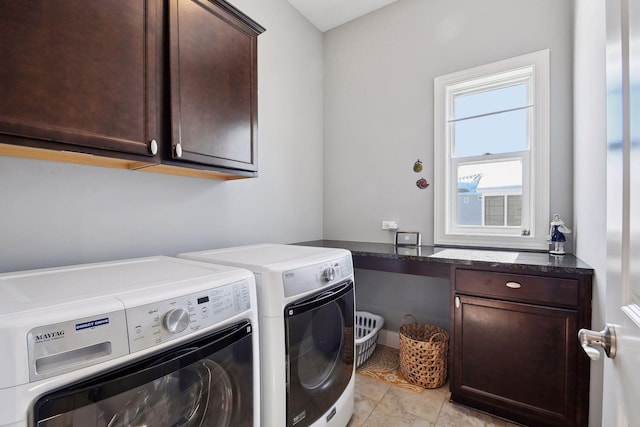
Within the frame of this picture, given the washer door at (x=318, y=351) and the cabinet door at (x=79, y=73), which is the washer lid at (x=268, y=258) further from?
the cabinet door at (x=79, y=73)

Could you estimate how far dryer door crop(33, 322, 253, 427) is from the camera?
646mm

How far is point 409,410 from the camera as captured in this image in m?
1.78

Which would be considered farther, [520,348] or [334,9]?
[334,9]

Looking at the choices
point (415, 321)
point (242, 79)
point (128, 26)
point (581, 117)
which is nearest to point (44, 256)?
point (128, 26)

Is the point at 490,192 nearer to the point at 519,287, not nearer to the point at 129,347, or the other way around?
the point at 519,287

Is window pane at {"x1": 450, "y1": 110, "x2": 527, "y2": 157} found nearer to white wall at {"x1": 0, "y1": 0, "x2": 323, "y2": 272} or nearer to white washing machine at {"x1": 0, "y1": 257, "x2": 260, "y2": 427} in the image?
white wall at {"x1": 0, "y1": 0, "x2": 323, "y2": 272}

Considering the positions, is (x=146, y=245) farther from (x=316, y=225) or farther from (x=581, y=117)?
(x=581, y=117)

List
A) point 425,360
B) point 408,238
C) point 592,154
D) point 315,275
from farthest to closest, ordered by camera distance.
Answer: point 408,238 < point 425,360 < point 592,154 < point 315,275

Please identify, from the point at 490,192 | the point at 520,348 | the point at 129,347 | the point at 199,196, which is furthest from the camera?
the point at 490,192

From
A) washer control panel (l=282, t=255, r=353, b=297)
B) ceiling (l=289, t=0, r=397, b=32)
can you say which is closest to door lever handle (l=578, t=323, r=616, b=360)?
washer control panel (l=282, t=255, r=353, b=297)

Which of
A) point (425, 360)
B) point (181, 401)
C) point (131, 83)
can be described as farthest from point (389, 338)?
point (131, 83)

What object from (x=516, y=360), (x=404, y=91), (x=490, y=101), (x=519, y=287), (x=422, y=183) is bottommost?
(x=516, y=360)

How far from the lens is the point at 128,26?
3.90 feet

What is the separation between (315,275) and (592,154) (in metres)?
1.44
